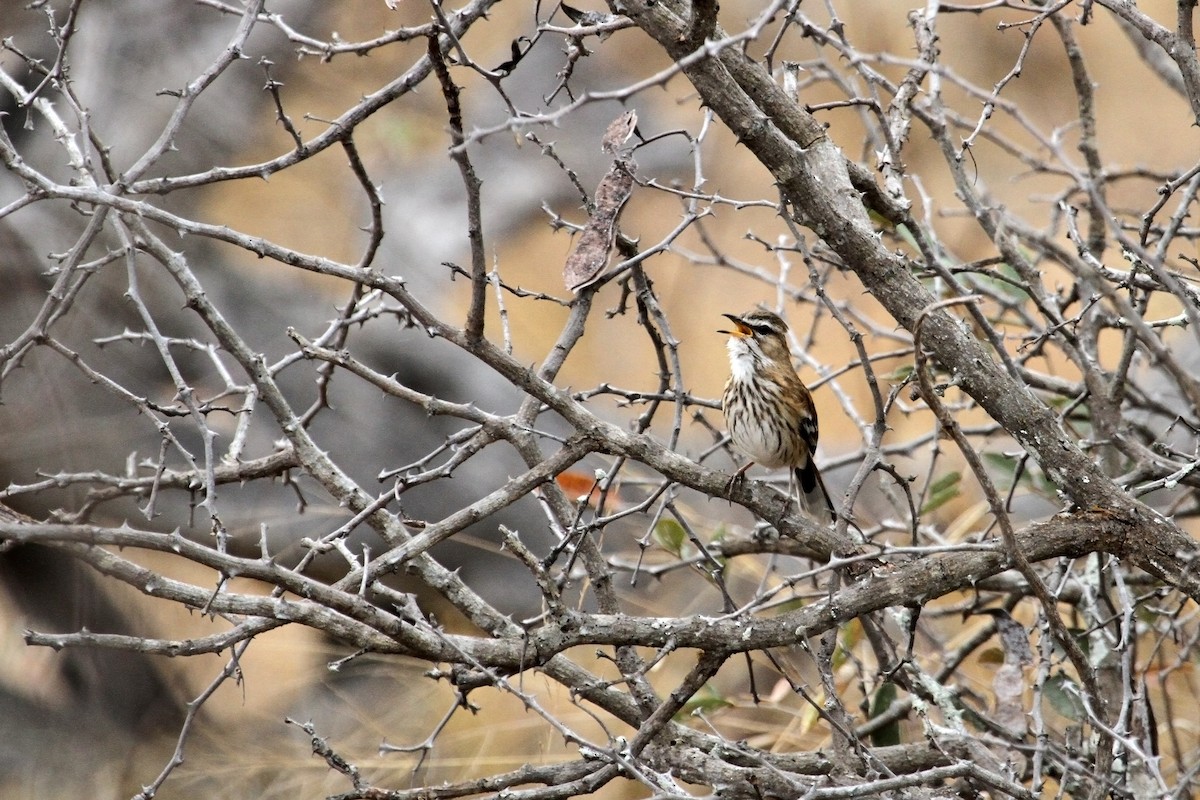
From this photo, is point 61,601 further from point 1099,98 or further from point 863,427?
point 1099,98

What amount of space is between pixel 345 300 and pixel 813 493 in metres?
4.07

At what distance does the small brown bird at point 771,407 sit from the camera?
14.4 feet

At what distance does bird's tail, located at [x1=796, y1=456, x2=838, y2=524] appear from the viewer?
4.60 m

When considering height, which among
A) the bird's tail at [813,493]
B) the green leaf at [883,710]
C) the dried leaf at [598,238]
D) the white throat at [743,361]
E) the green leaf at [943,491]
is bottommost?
the green leaf at [883,710]

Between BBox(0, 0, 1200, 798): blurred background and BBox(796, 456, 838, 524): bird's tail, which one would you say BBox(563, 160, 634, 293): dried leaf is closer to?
BBox(0, 0, 1200, 798): blurred background

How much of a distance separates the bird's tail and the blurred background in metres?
0.25

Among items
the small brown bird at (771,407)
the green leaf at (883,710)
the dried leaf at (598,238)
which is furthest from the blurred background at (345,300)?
the green leaf at (883,710)

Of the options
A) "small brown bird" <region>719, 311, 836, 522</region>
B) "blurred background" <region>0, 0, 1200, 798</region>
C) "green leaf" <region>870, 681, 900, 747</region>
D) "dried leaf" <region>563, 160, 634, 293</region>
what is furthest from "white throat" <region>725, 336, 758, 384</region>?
"dried leaf" <region>563, 160, 634, 293</region>

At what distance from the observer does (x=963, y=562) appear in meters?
2.55

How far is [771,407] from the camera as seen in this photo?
4.43 meters

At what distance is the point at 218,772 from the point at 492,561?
2286 mm

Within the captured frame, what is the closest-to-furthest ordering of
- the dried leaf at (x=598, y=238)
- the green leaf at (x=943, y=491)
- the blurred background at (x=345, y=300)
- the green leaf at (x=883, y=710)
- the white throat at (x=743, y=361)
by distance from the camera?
the dried leaf at (x=598, y=238) < the green leaf at (x=883, y=710) < the green leaf at (x=943, y=491) < the white throat at (x=743, y=361) < the blurred background at (x=345, y=300)

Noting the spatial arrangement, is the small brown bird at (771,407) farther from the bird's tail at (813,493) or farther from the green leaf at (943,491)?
the green leaf at (943,491)

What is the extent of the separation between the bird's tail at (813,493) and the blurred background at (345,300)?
0.25 meters
